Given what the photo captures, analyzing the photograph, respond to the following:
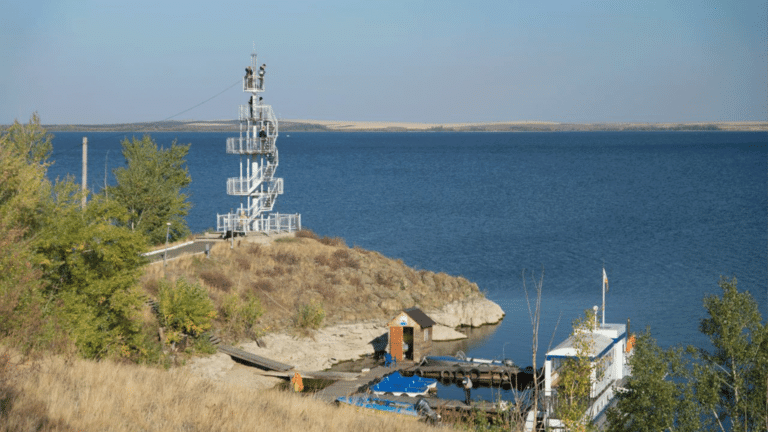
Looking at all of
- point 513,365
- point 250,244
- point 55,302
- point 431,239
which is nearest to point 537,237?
point 431,239

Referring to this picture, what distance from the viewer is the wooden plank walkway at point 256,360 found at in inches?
1362

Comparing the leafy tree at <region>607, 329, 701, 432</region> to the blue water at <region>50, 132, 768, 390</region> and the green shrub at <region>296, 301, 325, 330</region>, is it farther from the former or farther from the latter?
the green shrub at <region>296, 301, 325, 330</region>

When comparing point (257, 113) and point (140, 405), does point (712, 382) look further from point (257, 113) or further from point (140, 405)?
point (257, 113)

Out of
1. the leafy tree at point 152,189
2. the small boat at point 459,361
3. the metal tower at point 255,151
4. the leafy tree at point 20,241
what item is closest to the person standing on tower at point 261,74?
the metal tower at point 255,151

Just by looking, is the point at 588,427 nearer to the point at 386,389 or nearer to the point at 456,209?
the point at 386,389

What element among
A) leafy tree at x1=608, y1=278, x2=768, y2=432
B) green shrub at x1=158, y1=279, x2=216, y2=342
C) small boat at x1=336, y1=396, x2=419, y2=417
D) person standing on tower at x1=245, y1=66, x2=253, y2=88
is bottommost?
small boat at x1=336, y1=396, x2=419, y2=417

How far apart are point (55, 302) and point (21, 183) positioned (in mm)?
3839

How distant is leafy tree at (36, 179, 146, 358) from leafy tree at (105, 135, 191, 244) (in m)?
20.0

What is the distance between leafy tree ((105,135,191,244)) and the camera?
162ft

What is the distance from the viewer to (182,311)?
3381 cm

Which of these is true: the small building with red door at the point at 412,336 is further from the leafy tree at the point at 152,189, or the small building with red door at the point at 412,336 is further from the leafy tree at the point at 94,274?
the leafy tree at the point at 152,189

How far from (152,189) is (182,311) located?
18060 mm

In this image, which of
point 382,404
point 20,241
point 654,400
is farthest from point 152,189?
point 654,400

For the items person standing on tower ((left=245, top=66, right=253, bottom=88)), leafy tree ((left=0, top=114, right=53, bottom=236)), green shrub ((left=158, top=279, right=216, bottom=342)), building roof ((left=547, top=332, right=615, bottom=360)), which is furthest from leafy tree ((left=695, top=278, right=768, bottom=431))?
person standing on tower ((left=245, top=66, right=253, bottom=88))
